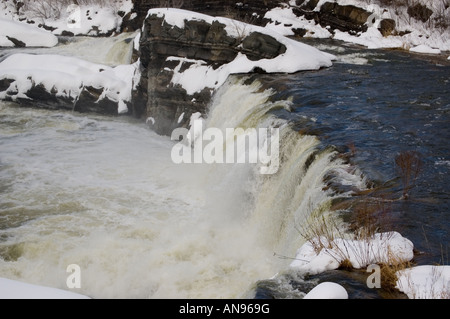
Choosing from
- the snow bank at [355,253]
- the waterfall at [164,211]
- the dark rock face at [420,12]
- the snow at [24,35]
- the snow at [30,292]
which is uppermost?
the dark rock face at [420,12]

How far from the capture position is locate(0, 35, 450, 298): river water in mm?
6535

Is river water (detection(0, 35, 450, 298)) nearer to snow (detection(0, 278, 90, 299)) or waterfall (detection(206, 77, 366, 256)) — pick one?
waterfall (detection(206, 77, 366, 256))

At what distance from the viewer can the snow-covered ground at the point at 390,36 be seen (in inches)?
681

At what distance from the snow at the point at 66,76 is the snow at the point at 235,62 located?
2.59 metres

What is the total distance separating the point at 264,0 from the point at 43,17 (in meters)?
12.4

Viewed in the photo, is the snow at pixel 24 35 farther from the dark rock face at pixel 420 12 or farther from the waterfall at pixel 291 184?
the dark rock face at pixel 420 12

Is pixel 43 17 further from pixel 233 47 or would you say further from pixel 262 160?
pixel 262 160

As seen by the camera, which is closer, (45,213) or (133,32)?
(45,213)

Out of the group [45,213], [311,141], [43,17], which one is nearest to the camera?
[311,141]

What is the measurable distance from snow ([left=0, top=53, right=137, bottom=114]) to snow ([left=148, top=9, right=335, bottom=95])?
2.59 metres

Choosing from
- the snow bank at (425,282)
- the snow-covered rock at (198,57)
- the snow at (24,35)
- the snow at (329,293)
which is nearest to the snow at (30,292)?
the snow at (329,293)

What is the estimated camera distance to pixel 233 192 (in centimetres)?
902
